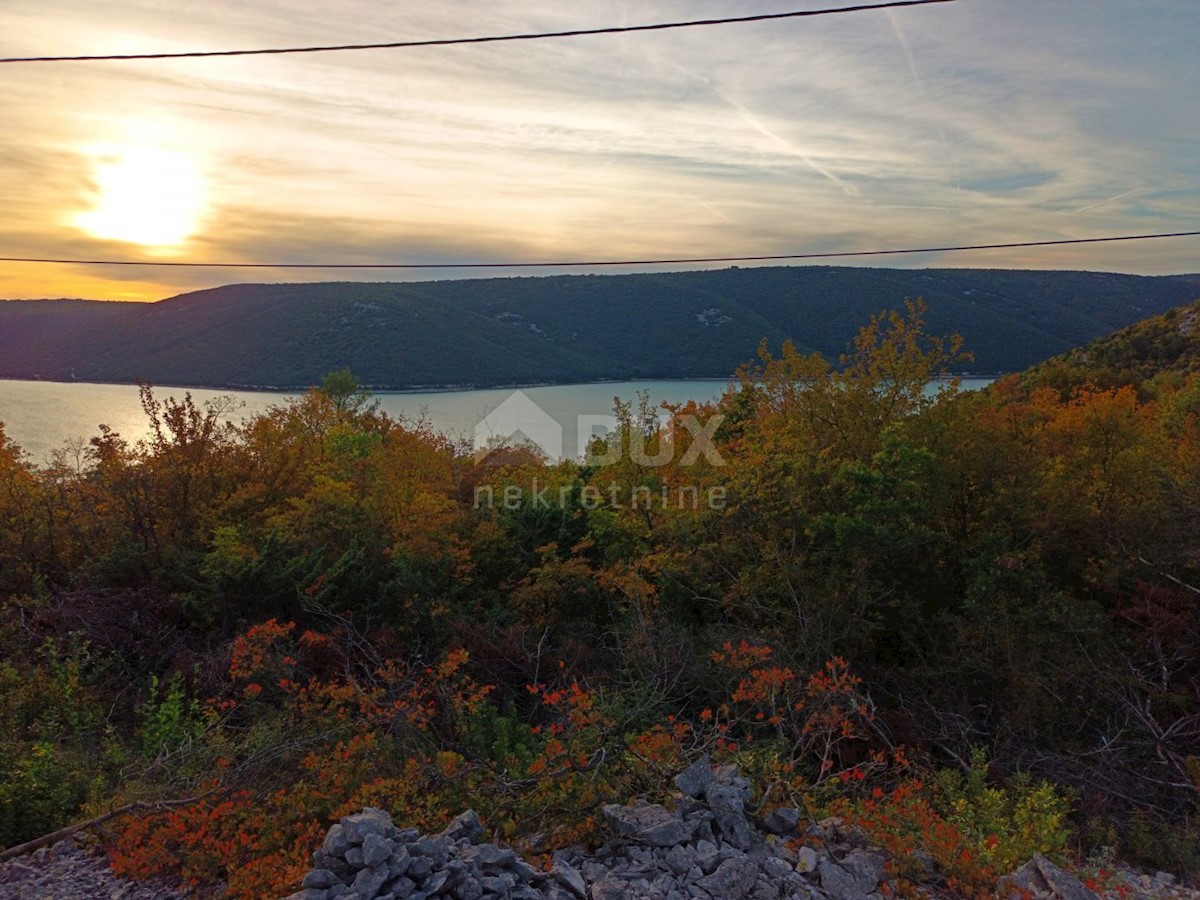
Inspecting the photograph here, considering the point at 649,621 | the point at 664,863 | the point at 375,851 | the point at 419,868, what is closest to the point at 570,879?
the point at 664,863

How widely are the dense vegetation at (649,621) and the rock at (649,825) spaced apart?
14.9 inches

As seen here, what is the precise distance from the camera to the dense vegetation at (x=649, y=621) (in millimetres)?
8141

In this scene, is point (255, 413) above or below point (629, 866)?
above

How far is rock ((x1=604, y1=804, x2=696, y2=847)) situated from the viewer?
6094mm

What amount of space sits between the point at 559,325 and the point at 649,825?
62601mm

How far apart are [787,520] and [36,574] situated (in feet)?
45.6

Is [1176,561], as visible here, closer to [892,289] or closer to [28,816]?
[28,816]

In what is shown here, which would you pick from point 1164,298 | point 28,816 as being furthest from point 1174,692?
point 1164,298

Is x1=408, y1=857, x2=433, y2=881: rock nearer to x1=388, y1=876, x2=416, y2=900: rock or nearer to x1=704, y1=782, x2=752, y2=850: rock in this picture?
x1=388, y1=876, x2=416, y2=900: rock

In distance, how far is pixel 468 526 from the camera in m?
17.4

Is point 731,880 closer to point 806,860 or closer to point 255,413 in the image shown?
point 806,860

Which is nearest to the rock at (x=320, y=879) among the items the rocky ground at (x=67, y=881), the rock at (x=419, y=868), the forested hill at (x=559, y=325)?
the rock at (x=419, y=868)

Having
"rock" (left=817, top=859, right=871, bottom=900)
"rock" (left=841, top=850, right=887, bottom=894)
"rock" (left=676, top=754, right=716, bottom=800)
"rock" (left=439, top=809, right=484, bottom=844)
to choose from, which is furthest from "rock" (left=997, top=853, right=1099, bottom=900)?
"rock" (left=439, top=809, right=484, bottom=844)

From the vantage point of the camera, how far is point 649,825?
630cm
